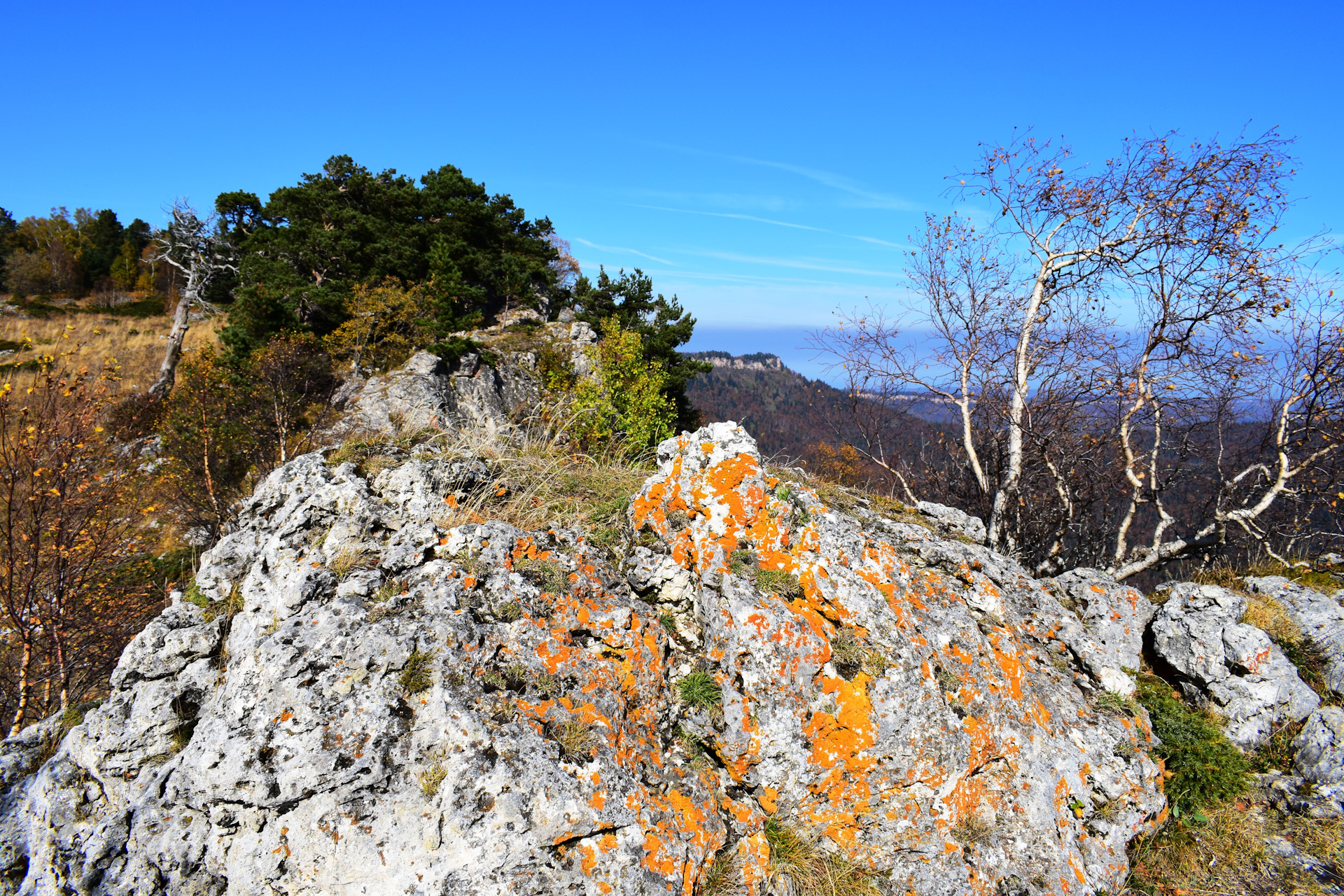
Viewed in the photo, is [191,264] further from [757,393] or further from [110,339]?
[757,393]

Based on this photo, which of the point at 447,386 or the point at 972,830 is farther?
the point at 447,386

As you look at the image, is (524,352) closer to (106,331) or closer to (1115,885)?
(1115,885)

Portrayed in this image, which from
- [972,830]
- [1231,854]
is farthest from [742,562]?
[1231,854]

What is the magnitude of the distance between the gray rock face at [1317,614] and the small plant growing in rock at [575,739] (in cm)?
702

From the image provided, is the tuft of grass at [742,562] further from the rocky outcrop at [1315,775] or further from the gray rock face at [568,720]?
the rocky outcrop at [1315,775]

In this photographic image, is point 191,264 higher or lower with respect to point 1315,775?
higher

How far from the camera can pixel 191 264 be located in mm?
30219

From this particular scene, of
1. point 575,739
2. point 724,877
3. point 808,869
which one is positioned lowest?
Result: point 808,869

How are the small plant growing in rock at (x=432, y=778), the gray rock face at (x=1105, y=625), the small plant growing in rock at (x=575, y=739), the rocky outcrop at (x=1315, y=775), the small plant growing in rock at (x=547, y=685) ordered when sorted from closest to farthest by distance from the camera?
the small plant growing in rock at (x=432, y=778) < the small plant growing in rock at (x=575, y=739) < the small plant growing in rock at (x=547, y=685) < the rocky outcrop at (x=1315, y=775) < the gray rock face at (x=1105, y=625)

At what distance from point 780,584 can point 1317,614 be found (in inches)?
238

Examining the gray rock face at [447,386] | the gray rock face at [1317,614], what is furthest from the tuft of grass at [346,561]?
the gray rock face at [1317,614]

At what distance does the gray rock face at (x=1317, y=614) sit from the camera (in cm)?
532

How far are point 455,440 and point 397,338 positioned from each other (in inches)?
715

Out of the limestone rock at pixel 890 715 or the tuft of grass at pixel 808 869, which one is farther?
the limestone rock at pixel 890 715
